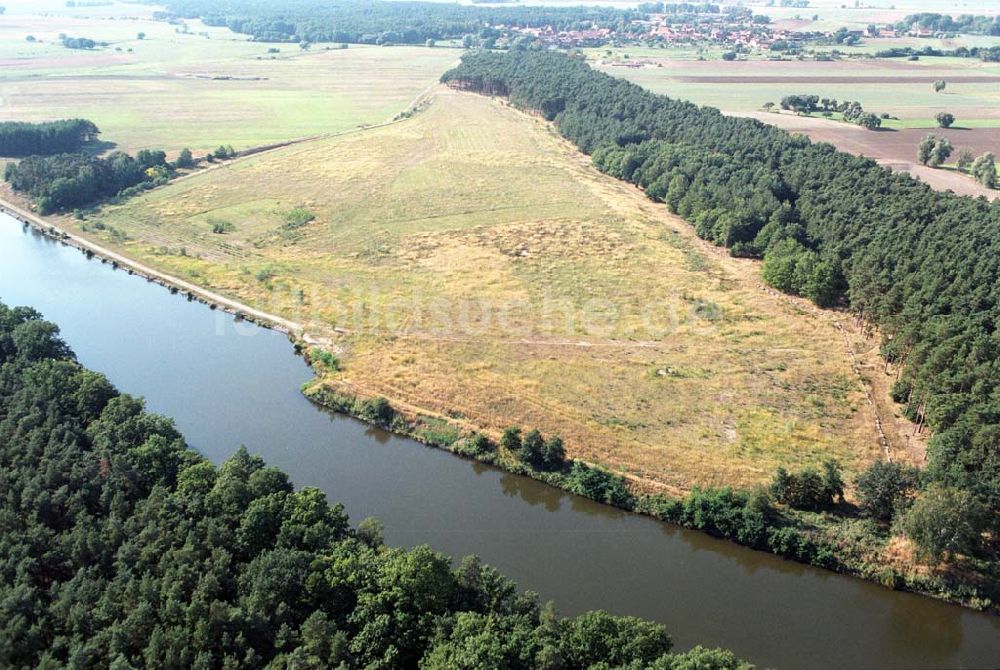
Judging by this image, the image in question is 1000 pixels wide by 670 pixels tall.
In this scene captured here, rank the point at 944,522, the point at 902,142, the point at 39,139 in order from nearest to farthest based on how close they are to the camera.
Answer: the point at 944,522
the point at 39,139
the point at 902,142

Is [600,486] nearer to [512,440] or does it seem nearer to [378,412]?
[512,440]

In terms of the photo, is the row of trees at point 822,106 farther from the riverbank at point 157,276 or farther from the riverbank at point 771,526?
the riverbank at point 771,526

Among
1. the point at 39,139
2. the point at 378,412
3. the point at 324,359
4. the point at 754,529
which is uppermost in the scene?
the point at 39,139

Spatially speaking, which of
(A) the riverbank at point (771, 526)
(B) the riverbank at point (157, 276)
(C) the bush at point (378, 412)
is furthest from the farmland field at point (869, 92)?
(B) the riverbank at point (157, 276)

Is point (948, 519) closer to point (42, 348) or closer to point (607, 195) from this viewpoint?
point (42, 348)

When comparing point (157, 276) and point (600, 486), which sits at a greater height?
point (157, 276)

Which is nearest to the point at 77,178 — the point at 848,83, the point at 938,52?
the point at 848,83
